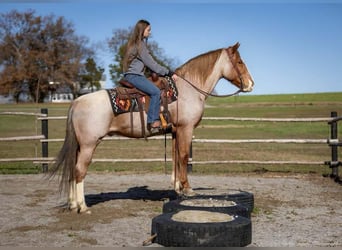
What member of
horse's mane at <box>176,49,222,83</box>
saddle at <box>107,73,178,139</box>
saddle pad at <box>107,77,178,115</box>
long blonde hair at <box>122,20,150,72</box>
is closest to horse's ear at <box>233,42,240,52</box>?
horse's mane at <box>176,49,222,83</box>

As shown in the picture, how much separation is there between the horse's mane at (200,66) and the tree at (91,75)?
47570mm

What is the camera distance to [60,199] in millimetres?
7992

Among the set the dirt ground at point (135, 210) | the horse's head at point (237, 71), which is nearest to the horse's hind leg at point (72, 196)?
the dirt ground at point (135, 210)

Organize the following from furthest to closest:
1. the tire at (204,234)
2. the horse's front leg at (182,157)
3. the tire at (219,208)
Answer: the horse's front leg at (182,157), the tire at (219,208), the tire at (204,234)

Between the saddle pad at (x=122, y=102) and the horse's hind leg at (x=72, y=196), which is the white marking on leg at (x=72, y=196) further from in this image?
the saddle pad at (x=122, y=102)

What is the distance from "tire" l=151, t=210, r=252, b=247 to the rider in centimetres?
238

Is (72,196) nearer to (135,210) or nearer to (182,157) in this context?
(135,210)

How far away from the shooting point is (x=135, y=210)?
6.97 meters

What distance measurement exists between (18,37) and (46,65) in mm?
4439

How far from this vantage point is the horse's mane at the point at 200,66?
747 centimetres

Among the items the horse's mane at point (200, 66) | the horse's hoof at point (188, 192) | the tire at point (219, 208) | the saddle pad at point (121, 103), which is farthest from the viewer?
the horse's mane at point (200, 66)

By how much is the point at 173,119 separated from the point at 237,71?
1.43 metres

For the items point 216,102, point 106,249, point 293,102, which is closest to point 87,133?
point 106,249

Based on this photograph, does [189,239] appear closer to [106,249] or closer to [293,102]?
[106,249]
